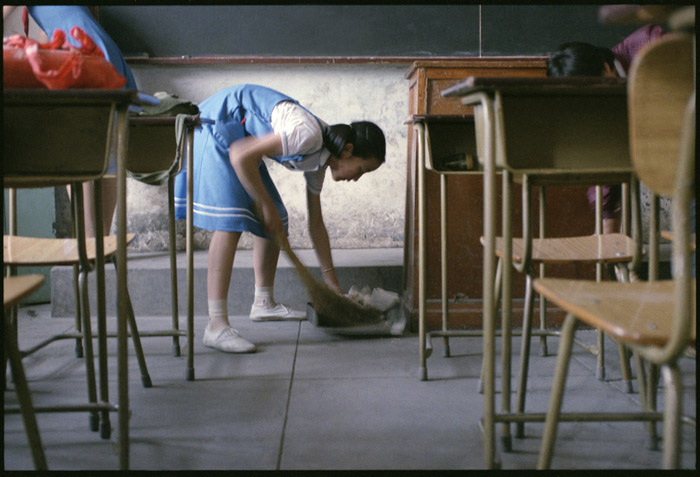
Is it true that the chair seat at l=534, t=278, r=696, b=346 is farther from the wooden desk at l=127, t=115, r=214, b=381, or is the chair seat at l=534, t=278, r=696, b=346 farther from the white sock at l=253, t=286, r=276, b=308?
the white sock at l=253, t=286, r=276, b=308

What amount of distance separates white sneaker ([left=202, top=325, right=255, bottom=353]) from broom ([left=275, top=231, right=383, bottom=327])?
1.11 feet

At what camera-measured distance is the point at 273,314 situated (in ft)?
9.34

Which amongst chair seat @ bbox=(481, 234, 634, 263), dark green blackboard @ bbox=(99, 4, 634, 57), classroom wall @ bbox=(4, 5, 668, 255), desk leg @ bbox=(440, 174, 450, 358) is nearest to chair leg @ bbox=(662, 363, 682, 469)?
chair seat @ bbox=(481, 234, 634, 263)

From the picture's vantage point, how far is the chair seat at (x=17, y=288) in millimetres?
948

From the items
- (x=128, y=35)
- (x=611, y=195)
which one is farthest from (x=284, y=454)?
(x=128, y=35)

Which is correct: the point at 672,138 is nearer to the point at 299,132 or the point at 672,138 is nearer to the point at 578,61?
the point at 578,61

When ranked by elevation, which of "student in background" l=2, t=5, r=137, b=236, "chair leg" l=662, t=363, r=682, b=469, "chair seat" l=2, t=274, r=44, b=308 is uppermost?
"student in background" l=2, t=5, r=137, b=236

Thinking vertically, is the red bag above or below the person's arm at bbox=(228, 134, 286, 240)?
above

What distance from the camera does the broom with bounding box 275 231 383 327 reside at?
252cm

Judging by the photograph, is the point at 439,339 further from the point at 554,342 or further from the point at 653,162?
the point at 653,162

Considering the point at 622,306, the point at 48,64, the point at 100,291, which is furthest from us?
the point at 100,291

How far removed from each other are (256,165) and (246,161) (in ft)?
0.16

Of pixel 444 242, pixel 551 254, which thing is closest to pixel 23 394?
pixel 551 254

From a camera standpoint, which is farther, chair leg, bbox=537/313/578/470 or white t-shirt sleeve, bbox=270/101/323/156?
white t-shirt sleeve, bbox=270/101/323/156
